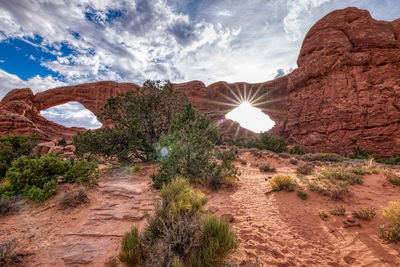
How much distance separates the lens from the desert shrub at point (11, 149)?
19.8 ft

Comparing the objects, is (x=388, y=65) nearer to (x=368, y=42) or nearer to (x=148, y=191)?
(x=368, y=42)

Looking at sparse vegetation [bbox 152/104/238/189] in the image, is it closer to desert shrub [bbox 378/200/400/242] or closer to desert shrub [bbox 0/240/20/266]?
desert shrub [bbox 0/240/20/266]

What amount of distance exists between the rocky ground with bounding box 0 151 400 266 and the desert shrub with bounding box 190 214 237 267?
0.25m

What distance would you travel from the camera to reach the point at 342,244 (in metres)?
3.08

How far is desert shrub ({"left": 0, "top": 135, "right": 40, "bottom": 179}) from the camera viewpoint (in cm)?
605

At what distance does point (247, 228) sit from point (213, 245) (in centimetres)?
190

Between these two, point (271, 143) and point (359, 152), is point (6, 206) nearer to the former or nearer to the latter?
point (271, 143)

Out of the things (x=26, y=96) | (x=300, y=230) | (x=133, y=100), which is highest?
(x=26, y=96)

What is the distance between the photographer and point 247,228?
3617 mm

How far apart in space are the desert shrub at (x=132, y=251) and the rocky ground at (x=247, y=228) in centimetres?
62

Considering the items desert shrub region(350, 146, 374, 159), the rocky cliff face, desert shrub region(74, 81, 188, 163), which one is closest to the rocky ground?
desert shrub region(74, 81, 188, 163)

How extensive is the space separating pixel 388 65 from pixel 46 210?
114 ft

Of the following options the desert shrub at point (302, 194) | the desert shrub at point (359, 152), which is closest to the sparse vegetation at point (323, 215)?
the desert shrub at point (302, 194)

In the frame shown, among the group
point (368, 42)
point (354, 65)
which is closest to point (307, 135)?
point (354, 65)
